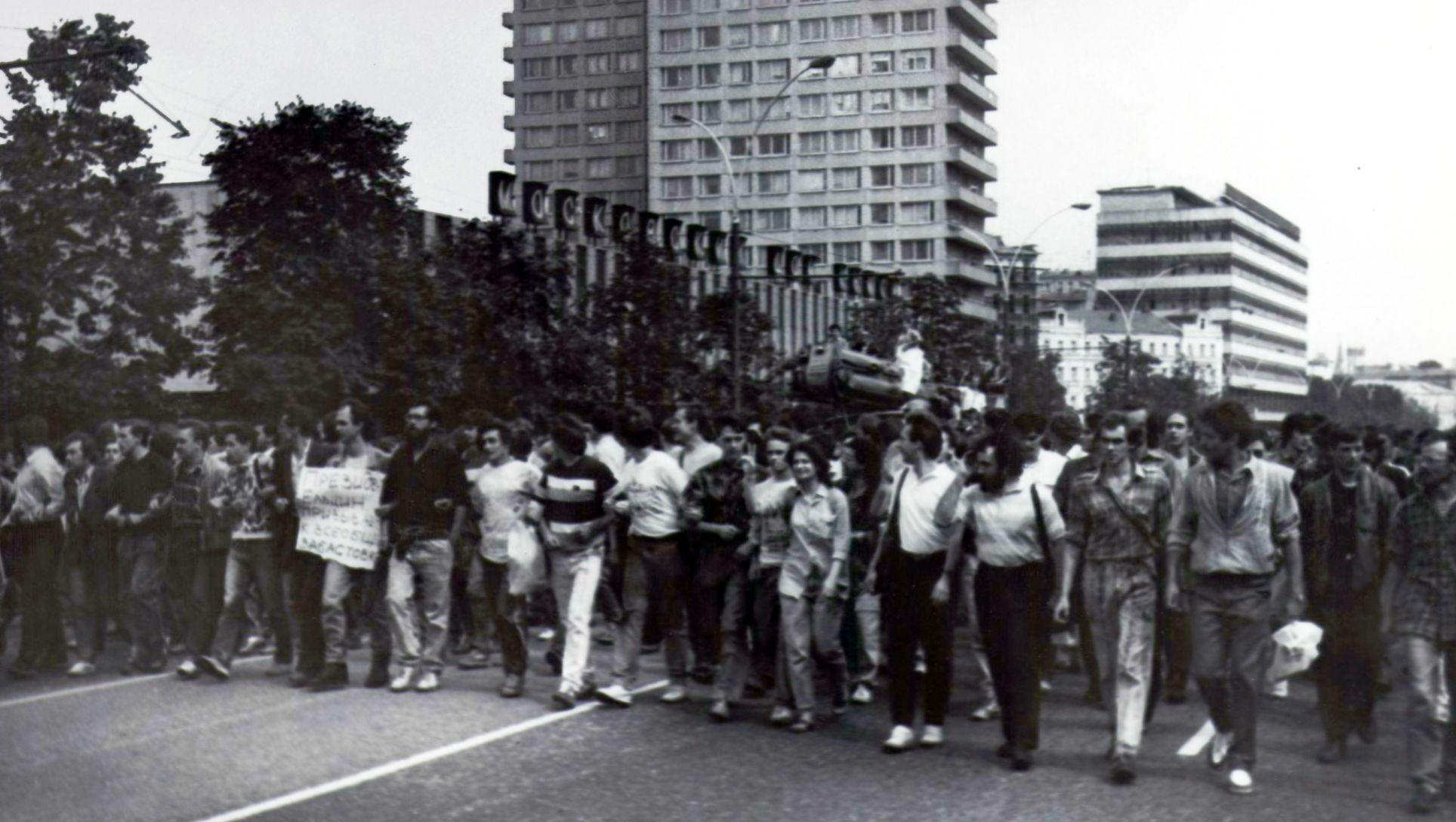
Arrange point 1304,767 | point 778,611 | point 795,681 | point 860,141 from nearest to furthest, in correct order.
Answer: point 1304,767
point 795,681
point 778,611
point 860,141

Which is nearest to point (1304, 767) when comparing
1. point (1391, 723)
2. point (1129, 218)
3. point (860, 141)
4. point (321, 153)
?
point (1391, 723)

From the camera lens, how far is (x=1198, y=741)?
33.7ft

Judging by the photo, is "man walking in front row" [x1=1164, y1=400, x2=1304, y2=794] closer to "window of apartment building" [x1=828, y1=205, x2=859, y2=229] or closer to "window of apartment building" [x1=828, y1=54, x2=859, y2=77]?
"window of apartment building" [x1=828, y1=54, x2=859, y2=77]

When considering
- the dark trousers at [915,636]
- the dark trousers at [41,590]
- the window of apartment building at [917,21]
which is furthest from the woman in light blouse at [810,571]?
the window of apartment building at [917,21]

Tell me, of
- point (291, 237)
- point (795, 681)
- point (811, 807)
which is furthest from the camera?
point (291, 237)

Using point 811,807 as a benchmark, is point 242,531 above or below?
above

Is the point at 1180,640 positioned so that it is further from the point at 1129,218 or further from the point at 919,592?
the point at 1129,218

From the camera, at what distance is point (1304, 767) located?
9.46 meters

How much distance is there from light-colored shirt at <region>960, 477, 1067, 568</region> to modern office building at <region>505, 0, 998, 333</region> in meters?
90.1

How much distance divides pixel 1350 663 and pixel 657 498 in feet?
14.3

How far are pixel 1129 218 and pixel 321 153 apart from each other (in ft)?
391

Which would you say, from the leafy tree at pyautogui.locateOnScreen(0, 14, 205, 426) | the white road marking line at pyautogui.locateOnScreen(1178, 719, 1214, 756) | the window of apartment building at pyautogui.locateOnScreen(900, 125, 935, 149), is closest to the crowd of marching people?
the white road marking line at pyautogui.locateOnScreen(1178, 719, 1214, 756)

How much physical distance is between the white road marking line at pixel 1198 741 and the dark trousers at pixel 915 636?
4.41 ft

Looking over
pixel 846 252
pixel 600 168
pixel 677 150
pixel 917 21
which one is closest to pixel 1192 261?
pixel 846 252
